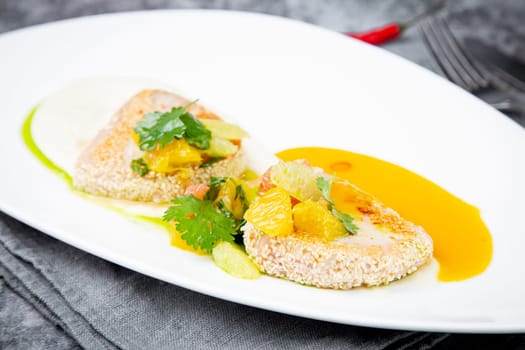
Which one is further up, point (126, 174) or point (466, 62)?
point (466, 62)

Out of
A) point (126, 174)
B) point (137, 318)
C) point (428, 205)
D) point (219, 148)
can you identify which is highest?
point (428, 205)

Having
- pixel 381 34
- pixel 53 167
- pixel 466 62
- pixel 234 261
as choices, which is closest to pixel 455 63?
pixel 466 62

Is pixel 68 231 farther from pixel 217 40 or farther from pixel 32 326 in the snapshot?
pixel 217 40

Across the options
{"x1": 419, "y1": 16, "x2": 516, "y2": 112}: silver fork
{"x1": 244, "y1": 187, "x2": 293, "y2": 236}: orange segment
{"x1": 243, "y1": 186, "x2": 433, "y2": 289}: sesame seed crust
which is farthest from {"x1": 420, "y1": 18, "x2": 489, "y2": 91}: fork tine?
{"x1": 244, "y1": 187, "x2": 293, "y2": 236}: orange segment

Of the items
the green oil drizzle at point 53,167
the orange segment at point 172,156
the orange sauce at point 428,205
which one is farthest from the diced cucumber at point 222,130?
the green oil drizzle at point 53,167

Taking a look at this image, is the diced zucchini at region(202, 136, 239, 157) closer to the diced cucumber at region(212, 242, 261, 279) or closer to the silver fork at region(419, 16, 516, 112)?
the diced cucumber at region(212, 242, 261, 279)

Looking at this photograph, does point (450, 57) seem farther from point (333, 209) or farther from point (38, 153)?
point (38, 153)

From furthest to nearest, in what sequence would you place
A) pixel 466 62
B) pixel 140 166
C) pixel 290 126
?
pixel 466 62 < pixel 290 126 < pixel 140 166
